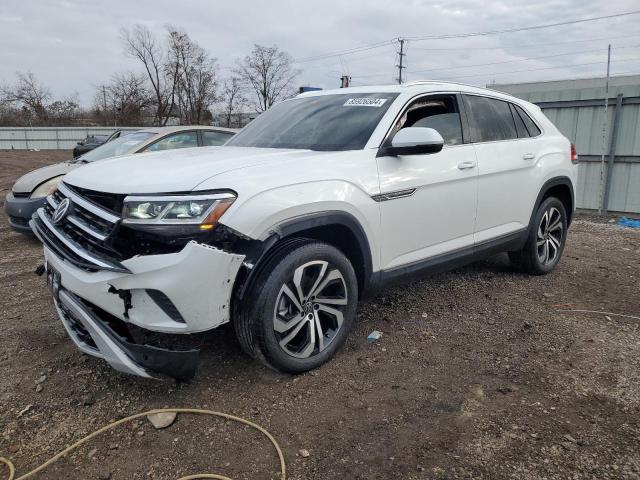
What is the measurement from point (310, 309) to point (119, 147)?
525 cm

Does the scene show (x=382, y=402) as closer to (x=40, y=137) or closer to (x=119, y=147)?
(x=119, y=147)

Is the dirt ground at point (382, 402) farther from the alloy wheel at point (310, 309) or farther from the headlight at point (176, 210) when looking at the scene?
the headlight at point (176, 210)

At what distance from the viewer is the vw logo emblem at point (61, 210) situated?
2.92 m

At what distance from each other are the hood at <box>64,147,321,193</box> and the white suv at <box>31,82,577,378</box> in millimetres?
13

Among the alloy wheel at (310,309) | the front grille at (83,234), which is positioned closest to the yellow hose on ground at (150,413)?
the alloy wheel at (310,309)

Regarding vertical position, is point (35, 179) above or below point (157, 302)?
above

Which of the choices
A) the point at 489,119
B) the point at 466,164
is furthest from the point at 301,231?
the point at 489,119

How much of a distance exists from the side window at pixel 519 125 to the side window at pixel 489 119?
2.3 inches

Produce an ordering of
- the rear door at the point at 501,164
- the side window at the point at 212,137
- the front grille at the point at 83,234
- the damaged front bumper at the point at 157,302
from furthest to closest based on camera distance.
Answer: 1. the side window at the point at 212,137
2. the rear door at the point at 501,164
3. the front grille at the point at 83,234
4. the damaged front bumper at the point at 157,302

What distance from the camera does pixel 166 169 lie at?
2766 mm

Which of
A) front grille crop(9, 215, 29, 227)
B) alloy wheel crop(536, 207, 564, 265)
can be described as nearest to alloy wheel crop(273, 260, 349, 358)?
alloy wheel crop(536, 207, 564, 265)

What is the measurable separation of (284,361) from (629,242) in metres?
6.33

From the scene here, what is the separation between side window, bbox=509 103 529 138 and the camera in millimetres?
4652

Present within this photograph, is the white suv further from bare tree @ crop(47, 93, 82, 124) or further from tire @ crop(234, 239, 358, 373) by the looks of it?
bare tree @ crop(47, 93, 82, 124)
